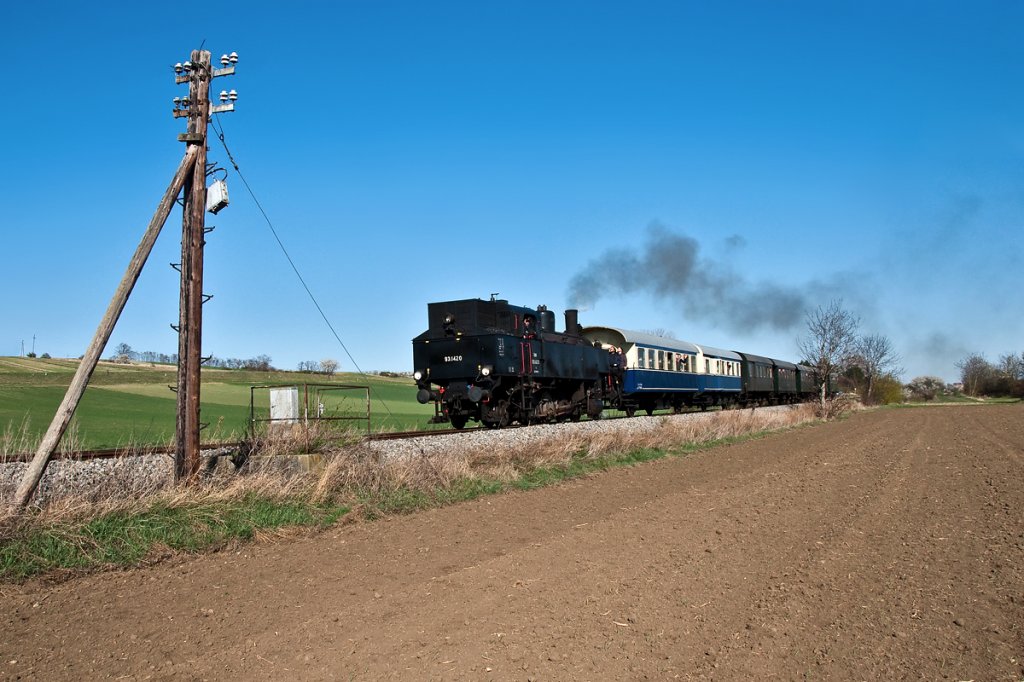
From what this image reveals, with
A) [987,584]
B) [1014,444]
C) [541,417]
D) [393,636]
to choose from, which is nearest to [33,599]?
[393,636]

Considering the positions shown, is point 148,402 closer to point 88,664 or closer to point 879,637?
point 88,664

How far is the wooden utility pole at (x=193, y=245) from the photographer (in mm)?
10164

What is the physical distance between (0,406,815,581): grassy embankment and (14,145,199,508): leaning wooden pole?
0.46 meters

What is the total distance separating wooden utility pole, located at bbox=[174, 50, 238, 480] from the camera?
1016 cm

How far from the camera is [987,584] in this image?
659 centimetres

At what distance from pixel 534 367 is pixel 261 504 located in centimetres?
1183

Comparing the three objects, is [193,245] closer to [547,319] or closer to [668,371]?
[547,319]

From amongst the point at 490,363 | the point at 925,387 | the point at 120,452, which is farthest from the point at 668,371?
the point at 925,387

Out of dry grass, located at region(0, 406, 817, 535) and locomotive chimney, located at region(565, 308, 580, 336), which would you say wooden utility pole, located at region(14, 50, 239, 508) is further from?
locomotive chimney, located at region(565, 308, 580, 336)

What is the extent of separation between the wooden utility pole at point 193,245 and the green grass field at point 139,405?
1500 mm

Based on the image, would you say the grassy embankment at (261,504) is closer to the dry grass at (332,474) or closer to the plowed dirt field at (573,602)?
the dry grass at (332,474)

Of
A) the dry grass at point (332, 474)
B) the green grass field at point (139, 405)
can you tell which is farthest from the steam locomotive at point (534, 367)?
the dry grass at point (332, 474)

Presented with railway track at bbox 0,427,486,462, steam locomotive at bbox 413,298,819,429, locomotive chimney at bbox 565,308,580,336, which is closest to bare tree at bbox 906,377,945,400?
steam locomotive at bbox 413,298,819,429

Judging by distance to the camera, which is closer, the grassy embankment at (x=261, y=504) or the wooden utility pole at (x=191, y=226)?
the grassy embankment at (x=261, y=504)
